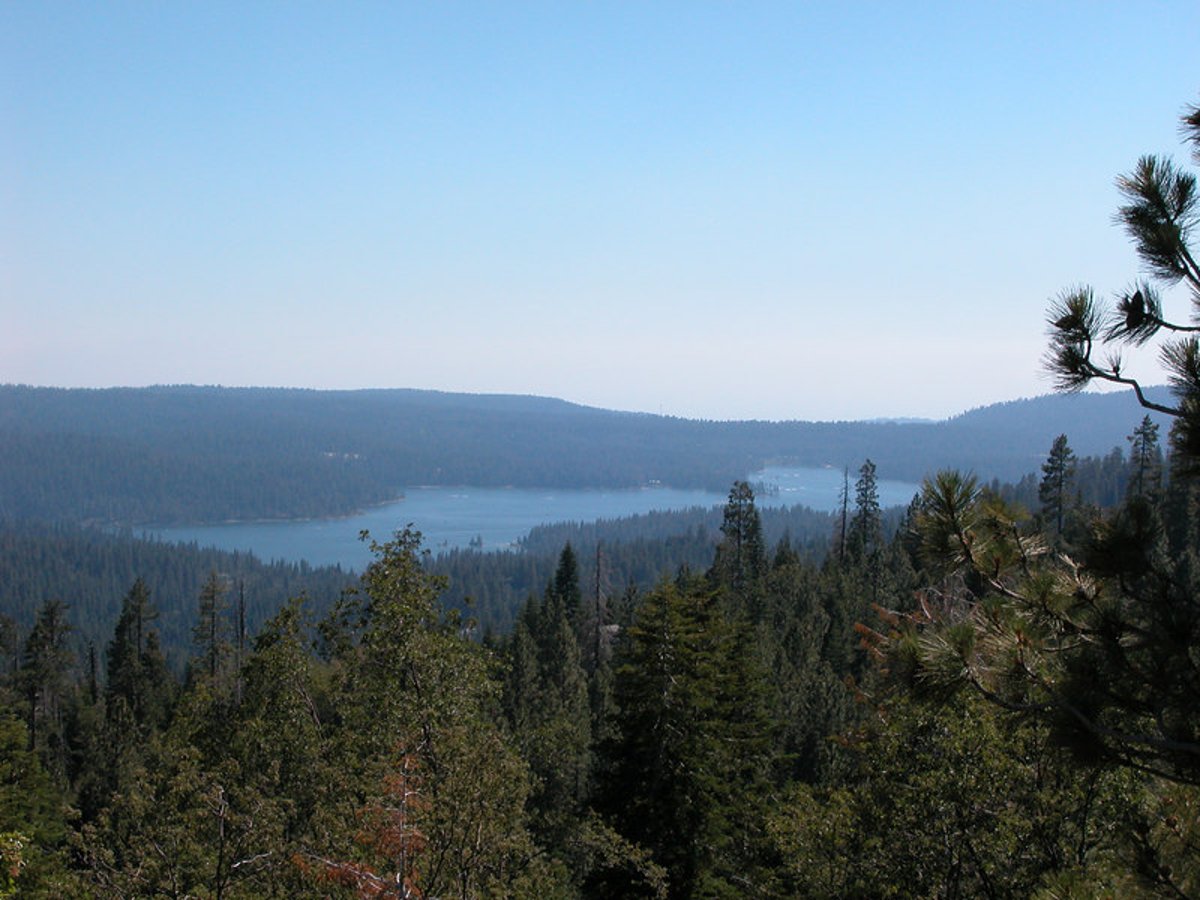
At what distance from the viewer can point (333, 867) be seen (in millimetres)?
7668

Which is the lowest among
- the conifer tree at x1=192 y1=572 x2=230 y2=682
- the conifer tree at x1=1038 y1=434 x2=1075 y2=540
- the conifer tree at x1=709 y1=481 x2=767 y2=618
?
the conifer tree at x1=192 y1=572 x2=230 y2=682

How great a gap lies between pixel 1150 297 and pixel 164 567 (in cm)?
19005

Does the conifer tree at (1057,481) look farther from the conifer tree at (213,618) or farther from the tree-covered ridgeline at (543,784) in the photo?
the conifer tree at (213,618)

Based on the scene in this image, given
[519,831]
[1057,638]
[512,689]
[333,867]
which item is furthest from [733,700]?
[512,689]

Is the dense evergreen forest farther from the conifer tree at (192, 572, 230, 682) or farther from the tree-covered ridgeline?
the conifer tree at (192, 572, 230, 682)

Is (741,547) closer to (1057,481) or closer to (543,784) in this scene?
(1057,481)

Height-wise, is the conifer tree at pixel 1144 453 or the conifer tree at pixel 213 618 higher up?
the conifer tree at pixel 1144 453

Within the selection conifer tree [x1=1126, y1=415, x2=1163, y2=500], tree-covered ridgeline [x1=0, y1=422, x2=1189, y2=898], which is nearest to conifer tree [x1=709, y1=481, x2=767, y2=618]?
conifer tree [x1=1126, y1=415, x2=1163, y2=500]

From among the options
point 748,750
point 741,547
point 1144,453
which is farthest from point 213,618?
point 1144,453

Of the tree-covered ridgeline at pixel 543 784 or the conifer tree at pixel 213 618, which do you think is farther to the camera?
the conifer tree at pixel 213 618

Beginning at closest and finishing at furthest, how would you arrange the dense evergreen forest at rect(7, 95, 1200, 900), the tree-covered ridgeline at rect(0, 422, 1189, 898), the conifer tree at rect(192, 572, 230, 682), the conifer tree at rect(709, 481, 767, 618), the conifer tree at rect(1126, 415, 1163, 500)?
the dense evergreen forest at rect(7, 95, 1200, 900) < the tree-covered ridgeline at rect(0, 422, 1189, 898) < the conifer tree at rect(192, 572, 230, 682) < the conifer tree at rect(1126, 415, 1163, 500) < the conifer tree at rect(709, 481, 767, 618)

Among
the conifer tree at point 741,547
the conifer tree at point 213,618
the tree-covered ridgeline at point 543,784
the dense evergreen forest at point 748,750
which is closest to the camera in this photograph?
the dense evergreen forest at point 748,750

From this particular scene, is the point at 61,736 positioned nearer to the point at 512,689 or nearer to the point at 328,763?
the point at 512,689

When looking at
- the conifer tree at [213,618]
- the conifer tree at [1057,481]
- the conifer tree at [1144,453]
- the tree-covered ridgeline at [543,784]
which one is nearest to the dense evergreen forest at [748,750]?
the tree-covered ridgeline at [543,784]
